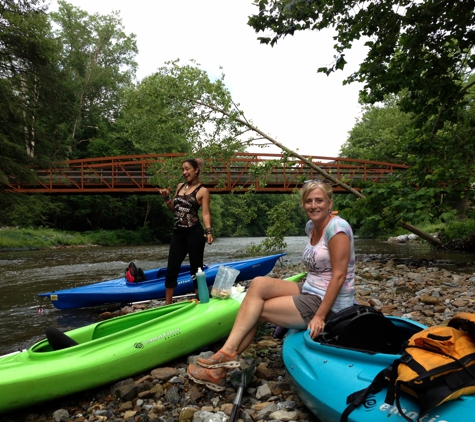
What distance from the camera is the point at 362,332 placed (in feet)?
6.84

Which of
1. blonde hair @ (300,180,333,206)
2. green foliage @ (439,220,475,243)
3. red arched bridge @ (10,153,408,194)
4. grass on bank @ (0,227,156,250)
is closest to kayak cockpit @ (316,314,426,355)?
blonde hair @ (300,180,333,206)

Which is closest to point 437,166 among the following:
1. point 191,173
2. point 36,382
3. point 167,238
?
point 191,173

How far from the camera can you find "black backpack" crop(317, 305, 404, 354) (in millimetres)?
2057

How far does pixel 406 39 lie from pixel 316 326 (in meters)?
5.49

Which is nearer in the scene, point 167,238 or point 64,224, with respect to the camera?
point 64,224

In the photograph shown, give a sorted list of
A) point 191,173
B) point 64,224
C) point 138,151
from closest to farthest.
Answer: point 191,173 < point 64,224 < point 138,151

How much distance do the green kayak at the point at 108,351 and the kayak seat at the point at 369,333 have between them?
4.50 ft

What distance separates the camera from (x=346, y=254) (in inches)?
90.5

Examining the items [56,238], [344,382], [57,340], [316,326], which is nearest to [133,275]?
[57,340]

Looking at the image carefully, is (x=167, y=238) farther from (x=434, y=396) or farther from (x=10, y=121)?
(x=434, y=396)

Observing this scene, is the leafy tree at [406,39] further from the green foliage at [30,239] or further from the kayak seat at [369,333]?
the green foliage at [30,239]

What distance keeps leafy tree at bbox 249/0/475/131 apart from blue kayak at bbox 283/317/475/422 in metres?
4.79

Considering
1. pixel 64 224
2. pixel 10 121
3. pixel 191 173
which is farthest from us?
pixel 64 224

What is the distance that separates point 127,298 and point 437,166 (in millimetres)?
5337
